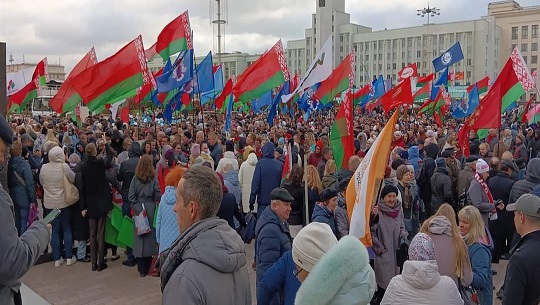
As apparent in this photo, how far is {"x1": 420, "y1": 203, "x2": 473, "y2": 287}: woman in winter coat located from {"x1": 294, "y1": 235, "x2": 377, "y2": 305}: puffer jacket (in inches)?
71.3

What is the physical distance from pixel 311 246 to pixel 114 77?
8.59m

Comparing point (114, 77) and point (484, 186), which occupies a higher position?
point (114, 77)

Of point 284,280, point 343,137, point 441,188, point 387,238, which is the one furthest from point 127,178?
point 441,188

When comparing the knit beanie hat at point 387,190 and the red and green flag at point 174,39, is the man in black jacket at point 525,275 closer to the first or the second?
the knit beanie hat at point 387,190

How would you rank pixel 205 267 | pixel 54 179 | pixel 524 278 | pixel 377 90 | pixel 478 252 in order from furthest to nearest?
pixel 377 90 < pixel 54 179 < pixel 478 252 < pixel 524 278 < pixel 205 267

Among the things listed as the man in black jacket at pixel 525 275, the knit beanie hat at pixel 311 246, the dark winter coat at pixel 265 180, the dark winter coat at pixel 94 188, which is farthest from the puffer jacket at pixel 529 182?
the dark winter coat at pixel 94 188

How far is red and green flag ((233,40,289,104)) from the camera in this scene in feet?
42.0

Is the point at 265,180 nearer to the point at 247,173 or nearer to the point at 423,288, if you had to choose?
the point at 247,173

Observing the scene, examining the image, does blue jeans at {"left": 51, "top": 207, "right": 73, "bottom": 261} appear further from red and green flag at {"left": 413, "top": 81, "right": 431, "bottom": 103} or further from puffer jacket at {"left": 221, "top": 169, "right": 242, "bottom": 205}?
red and green flag at {"left": 413, "top": 81, "right": 431, "bottom": 103}

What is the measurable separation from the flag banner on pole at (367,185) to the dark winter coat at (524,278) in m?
0.97

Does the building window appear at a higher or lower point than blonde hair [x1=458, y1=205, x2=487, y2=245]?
higher

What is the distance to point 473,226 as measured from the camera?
4496 mm

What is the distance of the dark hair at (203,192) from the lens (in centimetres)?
244

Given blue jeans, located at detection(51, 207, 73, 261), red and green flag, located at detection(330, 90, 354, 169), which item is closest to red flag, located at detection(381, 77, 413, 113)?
red and green flag, located at detection(330, 90, 354, 169)
